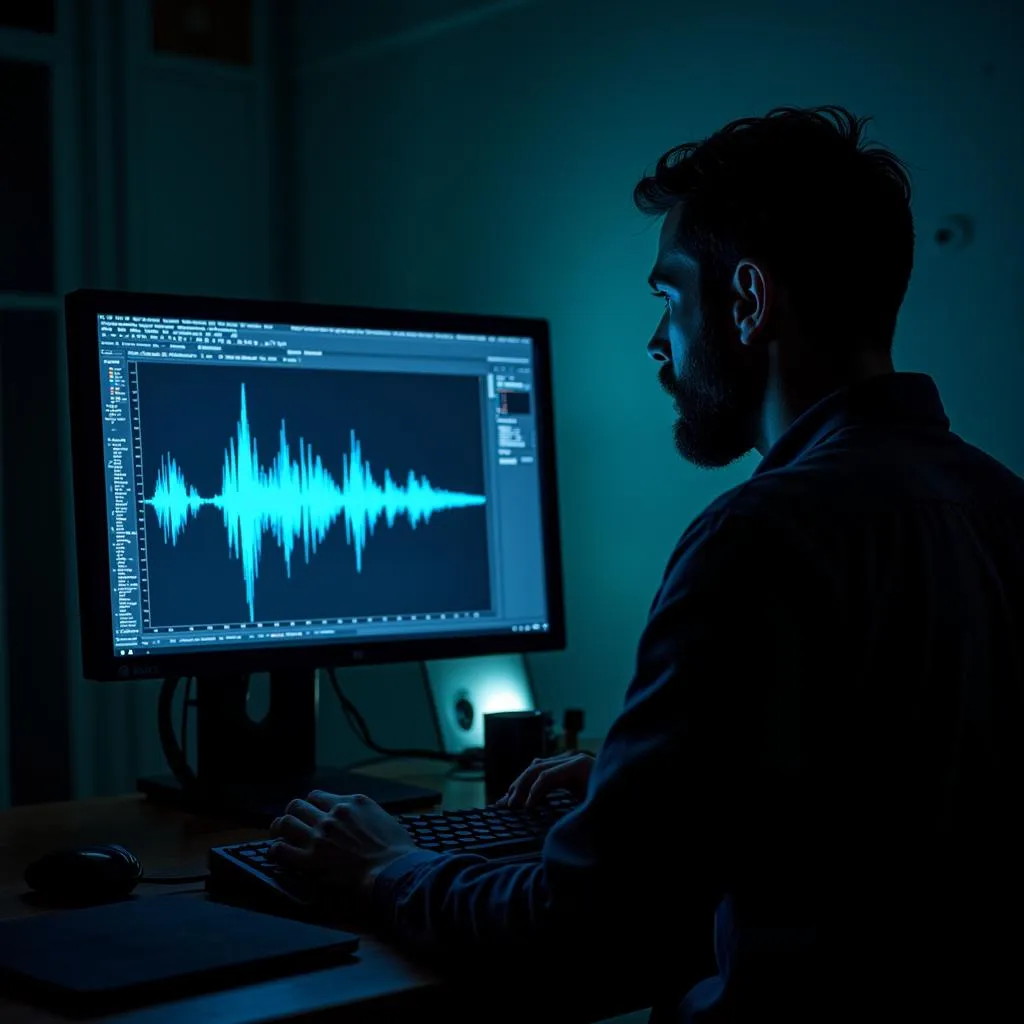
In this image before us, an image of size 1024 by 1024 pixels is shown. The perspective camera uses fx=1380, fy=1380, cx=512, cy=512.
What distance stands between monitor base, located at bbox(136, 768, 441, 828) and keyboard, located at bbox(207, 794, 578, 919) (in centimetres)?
19

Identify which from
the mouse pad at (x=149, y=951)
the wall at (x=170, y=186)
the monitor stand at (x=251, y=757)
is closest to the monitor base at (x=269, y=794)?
the monitor stand at (x=251, y=757)

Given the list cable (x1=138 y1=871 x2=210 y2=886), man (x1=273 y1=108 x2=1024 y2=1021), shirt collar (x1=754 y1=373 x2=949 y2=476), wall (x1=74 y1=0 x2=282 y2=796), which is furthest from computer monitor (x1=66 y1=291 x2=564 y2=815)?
wall (x1=74 y1=0 x2=282 y2=796)

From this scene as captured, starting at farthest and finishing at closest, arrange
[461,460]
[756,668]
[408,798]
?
[461,460]
[408,798]
[756,668]

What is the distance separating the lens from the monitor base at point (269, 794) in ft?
4.77

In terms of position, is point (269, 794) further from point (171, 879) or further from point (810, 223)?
point (810, 223)

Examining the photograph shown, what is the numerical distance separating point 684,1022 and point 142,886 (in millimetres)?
493

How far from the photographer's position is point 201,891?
117 centimetres

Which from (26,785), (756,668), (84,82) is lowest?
(26,785)

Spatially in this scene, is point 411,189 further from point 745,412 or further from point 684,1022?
point 684,1022

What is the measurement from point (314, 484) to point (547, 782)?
448 mm

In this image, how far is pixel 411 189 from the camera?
101 inches

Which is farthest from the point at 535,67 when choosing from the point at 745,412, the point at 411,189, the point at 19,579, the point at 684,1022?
the point at 684,1022

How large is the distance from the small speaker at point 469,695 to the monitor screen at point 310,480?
0.18 m

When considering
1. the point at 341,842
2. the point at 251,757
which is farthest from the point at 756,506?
the point at 251,757
